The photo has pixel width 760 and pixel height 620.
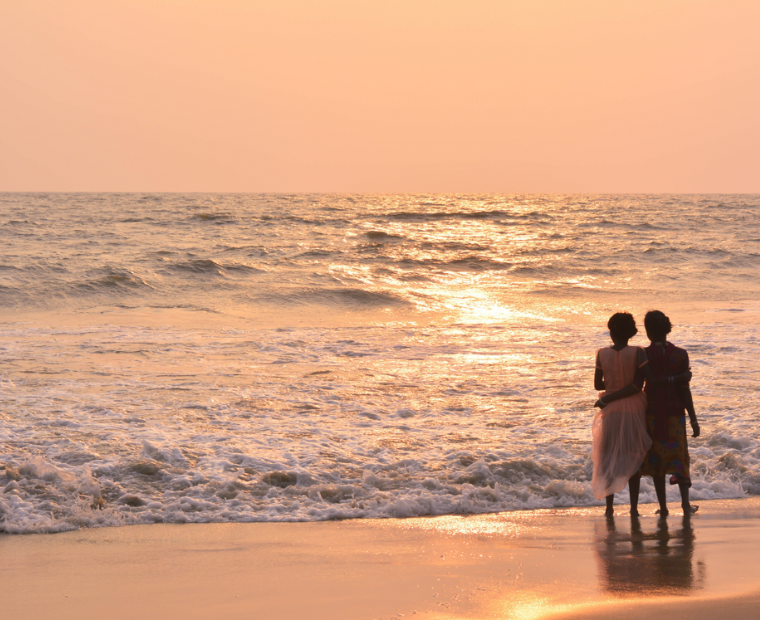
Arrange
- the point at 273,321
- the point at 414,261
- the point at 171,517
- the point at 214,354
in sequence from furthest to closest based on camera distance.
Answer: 1. the point at 414,261
2. the point at 273,321
3. the point at 214,354
4. the point at 171,517

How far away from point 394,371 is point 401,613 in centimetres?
701

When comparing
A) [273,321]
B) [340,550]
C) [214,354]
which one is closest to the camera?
[340,550]

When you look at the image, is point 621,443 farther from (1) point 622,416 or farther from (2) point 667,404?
(2) point 667,404

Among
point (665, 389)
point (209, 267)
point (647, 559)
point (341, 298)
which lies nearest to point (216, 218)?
point (209, 267)

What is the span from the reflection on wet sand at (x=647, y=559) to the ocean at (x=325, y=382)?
927 millimetres

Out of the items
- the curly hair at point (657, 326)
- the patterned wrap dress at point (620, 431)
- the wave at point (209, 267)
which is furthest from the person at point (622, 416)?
the wave at point (209, 267)

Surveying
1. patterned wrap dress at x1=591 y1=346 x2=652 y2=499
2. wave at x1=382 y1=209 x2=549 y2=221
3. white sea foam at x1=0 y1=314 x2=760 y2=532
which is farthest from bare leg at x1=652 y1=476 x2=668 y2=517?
wave at x1=382 y1=209 x2=549 y2=221

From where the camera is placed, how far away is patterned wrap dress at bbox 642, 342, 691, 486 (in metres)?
5.34

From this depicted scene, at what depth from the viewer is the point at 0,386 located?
9133mm

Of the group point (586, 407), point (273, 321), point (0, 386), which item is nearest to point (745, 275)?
point (273, 321)

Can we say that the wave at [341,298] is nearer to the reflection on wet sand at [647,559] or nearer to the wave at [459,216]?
the reflection on wet sand at [647,559]

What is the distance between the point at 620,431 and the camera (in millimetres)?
5379

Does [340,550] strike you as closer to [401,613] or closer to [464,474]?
[401,613]

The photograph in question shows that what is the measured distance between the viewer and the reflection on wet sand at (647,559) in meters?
4.00
